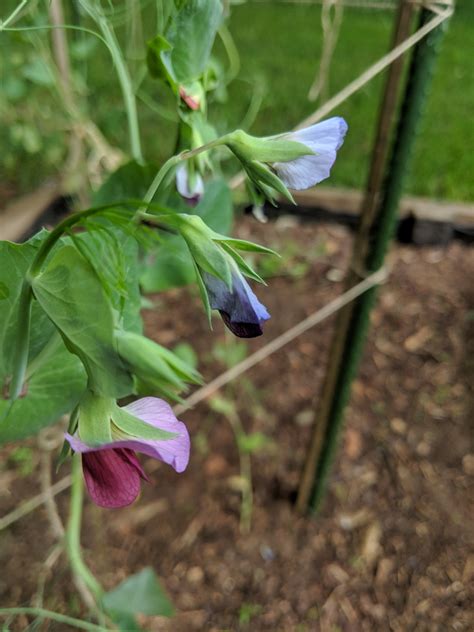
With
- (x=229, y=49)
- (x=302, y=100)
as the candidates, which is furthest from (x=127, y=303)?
(x=302, y=100)

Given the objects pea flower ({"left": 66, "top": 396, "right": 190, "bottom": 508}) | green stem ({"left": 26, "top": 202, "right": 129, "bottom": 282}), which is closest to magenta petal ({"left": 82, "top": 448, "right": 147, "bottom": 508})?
pea flower ({"left": 66, "top": 396, "right": 190, "bottom": 508})

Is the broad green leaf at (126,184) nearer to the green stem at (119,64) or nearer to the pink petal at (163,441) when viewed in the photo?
the green stem at (119,64)

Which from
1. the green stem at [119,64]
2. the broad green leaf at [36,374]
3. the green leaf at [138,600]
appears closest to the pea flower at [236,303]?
the broad green leaf at [36,374]

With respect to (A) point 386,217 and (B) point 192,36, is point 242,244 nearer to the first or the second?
(B) point 192,36

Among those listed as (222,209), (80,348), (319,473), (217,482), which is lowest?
(217,482)

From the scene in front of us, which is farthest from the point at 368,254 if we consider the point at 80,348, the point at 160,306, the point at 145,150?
the point at 145,150

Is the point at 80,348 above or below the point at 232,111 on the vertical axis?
above

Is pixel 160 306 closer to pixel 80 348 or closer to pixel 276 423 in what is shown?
pixel 276 423
